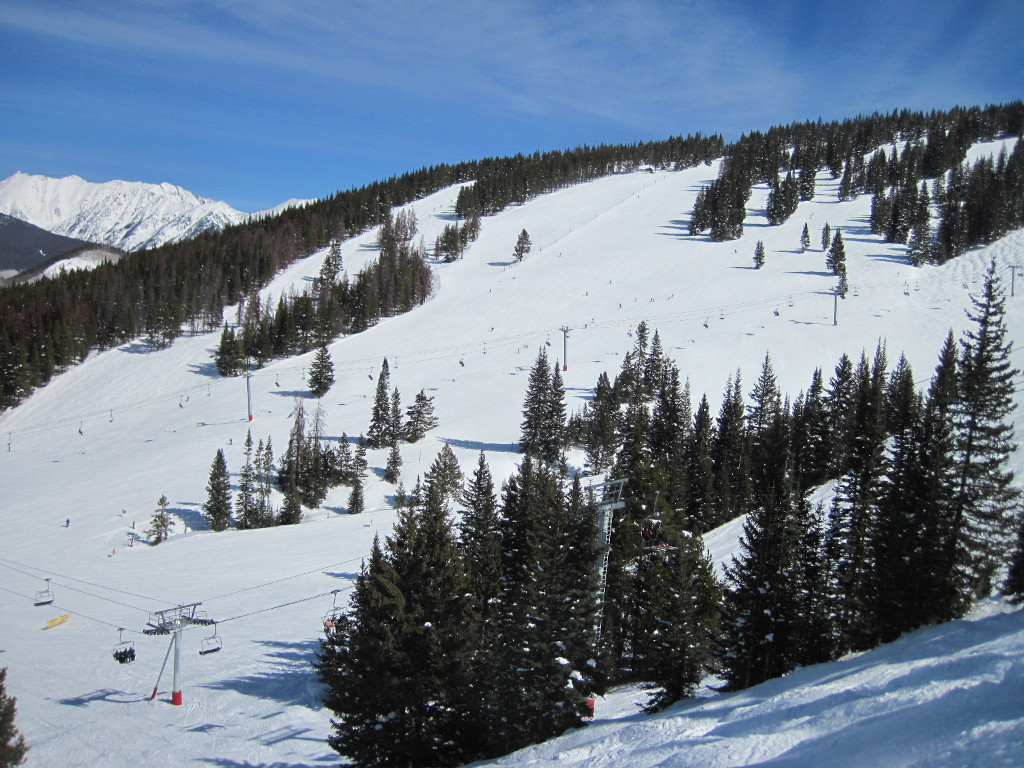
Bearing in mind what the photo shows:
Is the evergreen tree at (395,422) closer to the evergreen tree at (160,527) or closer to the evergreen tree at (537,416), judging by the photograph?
the evergreen tree at (537,416)

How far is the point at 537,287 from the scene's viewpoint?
397ft

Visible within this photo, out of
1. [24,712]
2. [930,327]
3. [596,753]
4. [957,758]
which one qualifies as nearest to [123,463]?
[24,712]

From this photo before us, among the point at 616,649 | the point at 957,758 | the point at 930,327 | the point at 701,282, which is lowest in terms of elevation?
the point at 616,649

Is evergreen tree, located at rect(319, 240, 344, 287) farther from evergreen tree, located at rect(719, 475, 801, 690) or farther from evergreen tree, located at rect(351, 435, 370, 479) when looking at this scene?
evergreen tree, located at rect(719, 475, 801, 690)

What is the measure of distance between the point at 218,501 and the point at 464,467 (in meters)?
22.8

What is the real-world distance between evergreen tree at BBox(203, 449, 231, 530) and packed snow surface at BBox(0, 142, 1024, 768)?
6.48ft

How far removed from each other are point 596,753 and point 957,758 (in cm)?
731

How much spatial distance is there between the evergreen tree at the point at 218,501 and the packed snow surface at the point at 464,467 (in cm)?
198

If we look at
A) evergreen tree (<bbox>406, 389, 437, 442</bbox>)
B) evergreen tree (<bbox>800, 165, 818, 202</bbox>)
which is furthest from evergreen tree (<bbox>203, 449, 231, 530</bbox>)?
evergreen tree (<bbox>800, 165, 818, 202</bbox>)

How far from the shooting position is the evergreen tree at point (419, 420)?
2899 inches

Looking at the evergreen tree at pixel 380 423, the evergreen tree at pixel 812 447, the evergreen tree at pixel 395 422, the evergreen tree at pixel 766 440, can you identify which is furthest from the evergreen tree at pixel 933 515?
the evergreen tree at pixel 380 423

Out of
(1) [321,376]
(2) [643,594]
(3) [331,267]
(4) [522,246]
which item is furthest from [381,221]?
(2) [643,594]

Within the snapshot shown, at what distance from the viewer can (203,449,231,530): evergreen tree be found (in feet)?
185

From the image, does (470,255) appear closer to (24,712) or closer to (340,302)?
(340,302)
